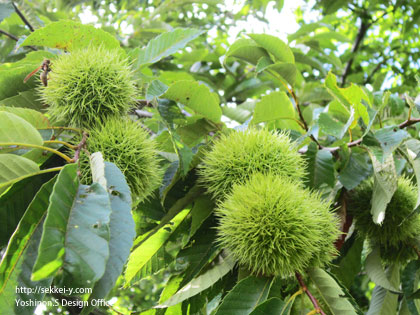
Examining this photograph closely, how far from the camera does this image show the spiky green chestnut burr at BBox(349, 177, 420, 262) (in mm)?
1412

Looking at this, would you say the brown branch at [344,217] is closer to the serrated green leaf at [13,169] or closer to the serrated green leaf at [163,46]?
the serrated green leaf at [163,46]

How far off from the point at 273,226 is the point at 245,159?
0.76 ft

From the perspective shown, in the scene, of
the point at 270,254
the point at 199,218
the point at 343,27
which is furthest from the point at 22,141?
the point at 343,27

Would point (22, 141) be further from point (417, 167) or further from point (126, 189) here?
point (417, 167)

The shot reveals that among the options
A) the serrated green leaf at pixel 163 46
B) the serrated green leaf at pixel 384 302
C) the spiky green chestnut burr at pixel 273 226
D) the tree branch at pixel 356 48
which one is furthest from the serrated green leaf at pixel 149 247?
the tree branch at pixel 356 48

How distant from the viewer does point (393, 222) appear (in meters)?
1.42

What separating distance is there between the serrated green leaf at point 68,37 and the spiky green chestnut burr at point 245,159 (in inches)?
19.9

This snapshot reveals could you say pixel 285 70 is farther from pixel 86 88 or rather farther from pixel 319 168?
pixel 86 88

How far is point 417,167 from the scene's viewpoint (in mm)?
1301

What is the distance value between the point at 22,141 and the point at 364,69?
362 centimetres

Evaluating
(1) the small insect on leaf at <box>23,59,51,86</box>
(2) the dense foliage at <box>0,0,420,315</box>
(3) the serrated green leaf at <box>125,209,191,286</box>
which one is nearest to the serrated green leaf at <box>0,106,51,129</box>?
(2) the dense foliage at <box>0,0,420,315</box>

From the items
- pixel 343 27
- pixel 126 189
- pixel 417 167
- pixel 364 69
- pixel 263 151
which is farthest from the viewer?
pixel 343 27

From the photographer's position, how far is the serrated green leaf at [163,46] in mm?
1323

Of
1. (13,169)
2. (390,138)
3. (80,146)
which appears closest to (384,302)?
(390,138)
